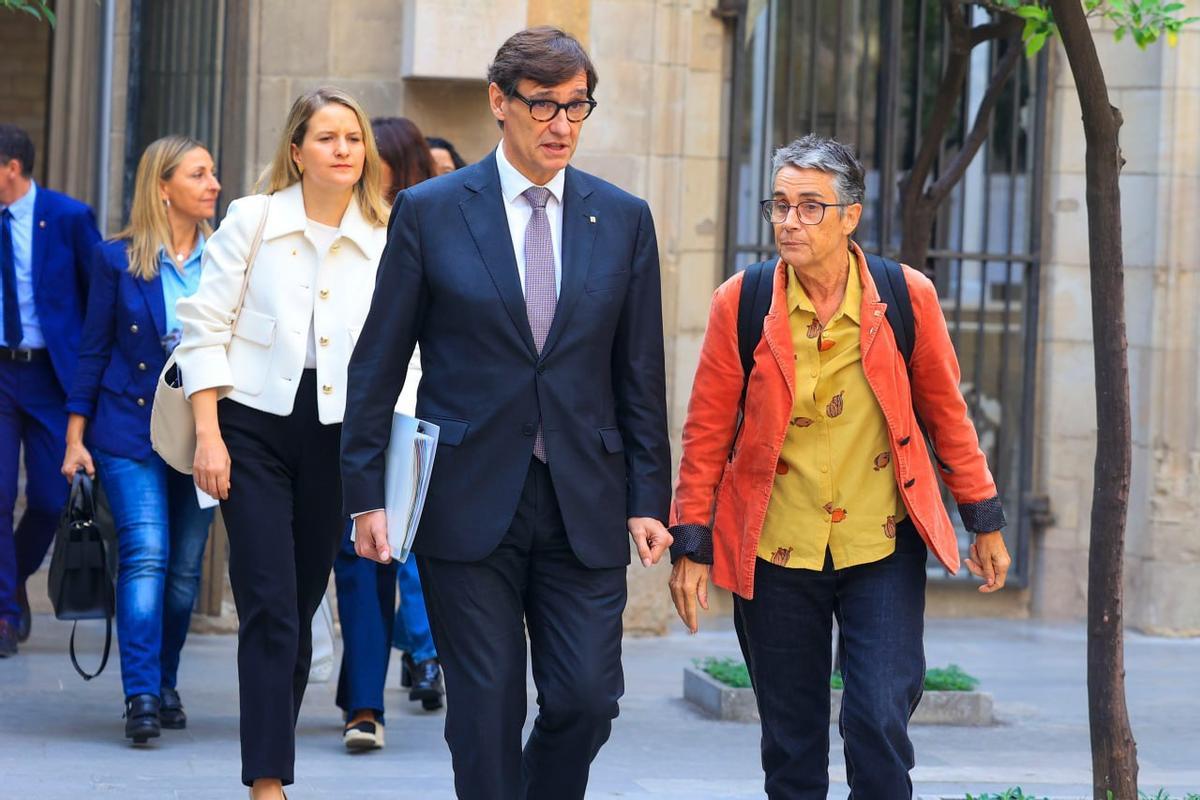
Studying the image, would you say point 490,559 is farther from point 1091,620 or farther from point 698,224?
point 698,224

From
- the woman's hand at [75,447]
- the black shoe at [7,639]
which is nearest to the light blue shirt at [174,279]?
the woman's hand at [75,447]

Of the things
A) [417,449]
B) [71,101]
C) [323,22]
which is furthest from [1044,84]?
[417,449]

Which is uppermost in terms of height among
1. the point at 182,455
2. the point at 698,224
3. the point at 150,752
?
the point at 698,224

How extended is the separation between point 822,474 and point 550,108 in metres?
1.05

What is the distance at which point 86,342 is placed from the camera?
6.86 metres

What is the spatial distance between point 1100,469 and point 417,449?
1996 mm

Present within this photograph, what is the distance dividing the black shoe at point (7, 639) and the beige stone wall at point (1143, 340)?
5099 millimetres

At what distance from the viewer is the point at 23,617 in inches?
328

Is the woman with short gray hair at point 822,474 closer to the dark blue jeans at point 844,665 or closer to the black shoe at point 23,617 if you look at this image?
the dark blue jeans at point 844,665

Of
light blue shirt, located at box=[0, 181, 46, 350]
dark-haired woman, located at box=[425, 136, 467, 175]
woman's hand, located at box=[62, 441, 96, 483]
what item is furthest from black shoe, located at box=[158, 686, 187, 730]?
dark-haired woman, located at box=[425, 136, 467, 175]

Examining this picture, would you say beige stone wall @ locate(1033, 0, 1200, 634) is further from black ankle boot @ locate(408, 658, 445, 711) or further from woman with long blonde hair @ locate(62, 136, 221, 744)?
woman with long blonde hair @ locate(62, 136, 221, 744)

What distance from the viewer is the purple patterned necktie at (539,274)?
4500mm

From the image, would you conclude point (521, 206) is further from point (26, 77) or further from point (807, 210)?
point (26, 77)

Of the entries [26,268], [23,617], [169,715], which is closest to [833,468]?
[169,715]
